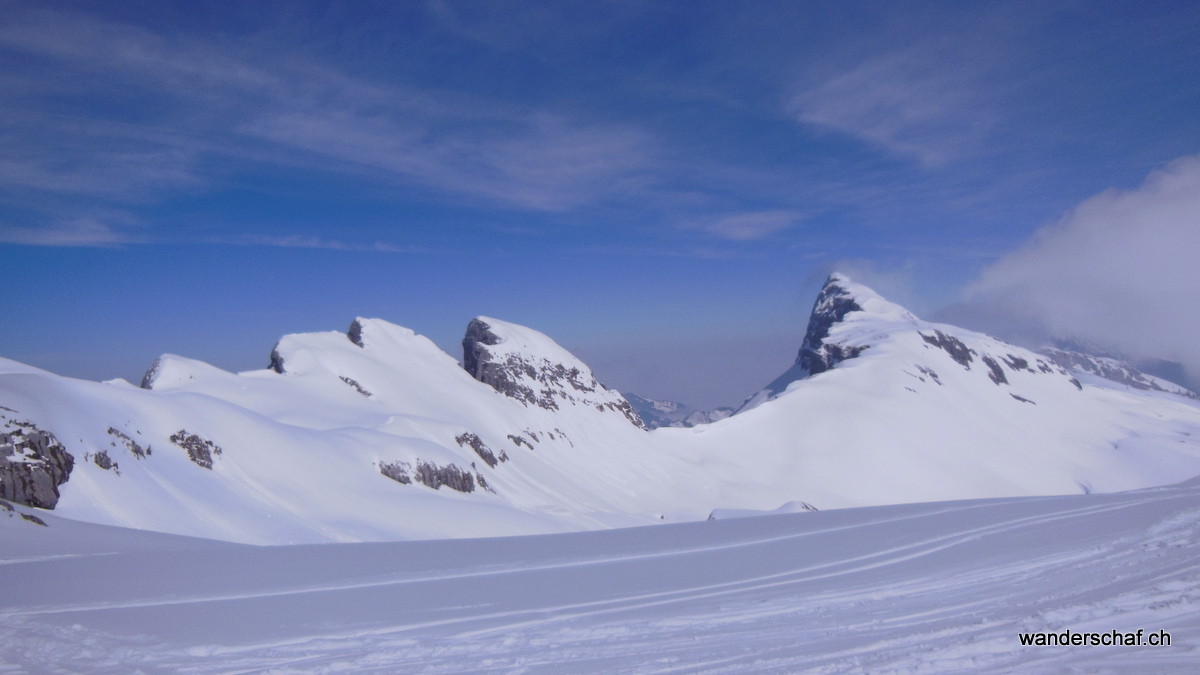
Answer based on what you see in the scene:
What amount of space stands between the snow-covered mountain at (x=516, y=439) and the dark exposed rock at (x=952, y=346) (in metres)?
0.48

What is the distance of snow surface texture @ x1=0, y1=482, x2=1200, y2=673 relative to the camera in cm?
855

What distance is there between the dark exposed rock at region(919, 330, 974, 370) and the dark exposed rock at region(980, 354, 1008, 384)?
413cm

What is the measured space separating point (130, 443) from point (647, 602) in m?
32.4

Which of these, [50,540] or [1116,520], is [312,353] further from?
[1116,520]

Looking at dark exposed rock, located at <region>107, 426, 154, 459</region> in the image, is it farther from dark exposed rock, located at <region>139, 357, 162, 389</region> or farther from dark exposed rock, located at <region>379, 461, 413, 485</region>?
dark exposed rock, located at <region>139, 357, 162, 389</region>

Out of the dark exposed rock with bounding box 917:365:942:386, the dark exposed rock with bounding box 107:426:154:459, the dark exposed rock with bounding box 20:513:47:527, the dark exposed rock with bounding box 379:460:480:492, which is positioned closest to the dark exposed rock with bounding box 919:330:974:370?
the dark exposed rock with bounding box 917:365:942:386

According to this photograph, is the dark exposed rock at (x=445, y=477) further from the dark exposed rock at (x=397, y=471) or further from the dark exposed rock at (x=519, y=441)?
the dark exposed rock at (x=519, y=441)

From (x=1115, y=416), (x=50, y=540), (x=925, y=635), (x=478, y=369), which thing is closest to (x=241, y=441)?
(x=50, y=540)

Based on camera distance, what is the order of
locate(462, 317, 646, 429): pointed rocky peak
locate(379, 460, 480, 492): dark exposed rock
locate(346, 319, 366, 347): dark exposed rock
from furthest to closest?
1. locate(462, 317, 646, 429): pointed rocky peak
2. locate(346, 319, 366, 347): dark exposed rock
3. locate(379, 460, 480, 492): dark exposed rock

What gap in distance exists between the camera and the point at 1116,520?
15.5 m

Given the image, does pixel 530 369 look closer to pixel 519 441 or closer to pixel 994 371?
pixel 519 441

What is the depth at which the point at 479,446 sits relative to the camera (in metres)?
64.8

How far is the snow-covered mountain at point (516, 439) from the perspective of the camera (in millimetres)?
31797

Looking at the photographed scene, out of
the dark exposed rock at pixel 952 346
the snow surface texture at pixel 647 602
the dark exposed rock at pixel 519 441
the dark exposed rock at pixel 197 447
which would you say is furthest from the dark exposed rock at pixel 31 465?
the dark exposed rock at pixel 952 346
